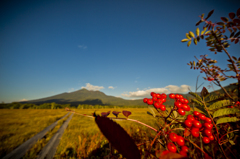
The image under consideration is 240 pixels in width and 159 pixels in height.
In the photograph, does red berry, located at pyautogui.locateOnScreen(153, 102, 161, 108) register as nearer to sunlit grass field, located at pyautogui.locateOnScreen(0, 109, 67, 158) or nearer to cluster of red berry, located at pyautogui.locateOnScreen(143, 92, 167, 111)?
cluster of red berry, located at pyautogui.locateOnScreen(143, 92, 167, 111)

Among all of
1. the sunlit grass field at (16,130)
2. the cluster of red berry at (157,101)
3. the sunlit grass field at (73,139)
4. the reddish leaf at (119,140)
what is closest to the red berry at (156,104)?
the cluster of red berry at (157,101)

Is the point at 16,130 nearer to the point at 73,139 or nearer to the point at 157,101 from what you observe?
the point at 73,139

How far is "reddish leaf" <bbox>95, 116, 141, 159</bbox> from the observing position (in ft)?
1.08

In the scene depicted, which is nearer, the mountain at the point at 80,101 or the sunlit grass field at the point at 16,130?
the sunlit grass field at the point at 16,130

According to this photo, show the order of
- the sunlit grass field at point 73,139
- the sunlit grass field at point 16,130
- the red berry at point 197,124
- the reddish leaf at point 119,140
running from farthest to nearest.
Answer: the sunlit grass field at point 16,130 → the sunlit grass field at point 73,139 → the red berry at point 197,124 → the reddish leaf at point 119,140

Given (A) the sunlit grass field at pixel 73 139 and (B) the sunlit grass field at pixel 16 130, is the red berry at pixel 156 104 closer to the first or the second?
(A) the sunlit grass field at pixel 73 139

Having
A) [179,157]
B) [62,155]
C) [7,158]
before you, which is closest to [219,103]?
[179,157]

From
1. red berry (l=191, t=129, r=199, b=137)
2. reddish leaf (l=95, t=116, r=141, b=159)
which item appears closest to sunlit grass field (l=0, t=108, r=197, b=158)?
reddish leaf (l=95, t=116, r=141, b=159)

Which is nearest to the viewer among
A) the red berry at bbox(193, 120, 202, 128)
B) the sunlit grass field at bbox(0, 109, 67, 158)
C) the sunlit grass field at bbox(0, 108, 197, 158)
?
the red berry at bbox(193, 120, 202, 128)

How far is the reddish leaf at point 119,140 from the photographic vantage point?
1.08 ft

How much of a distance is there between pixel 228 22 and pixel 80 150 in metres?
3.72

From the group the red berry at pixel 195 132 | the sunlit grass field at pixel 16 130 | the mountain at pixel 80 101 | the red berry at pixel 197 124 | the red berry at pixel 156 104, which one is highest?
the red berry at pixel 156 104

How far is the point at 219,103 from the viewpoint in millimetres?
740

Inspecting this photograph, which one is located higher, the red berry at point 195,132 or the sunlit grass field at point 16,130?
the red berry at point 195,132
